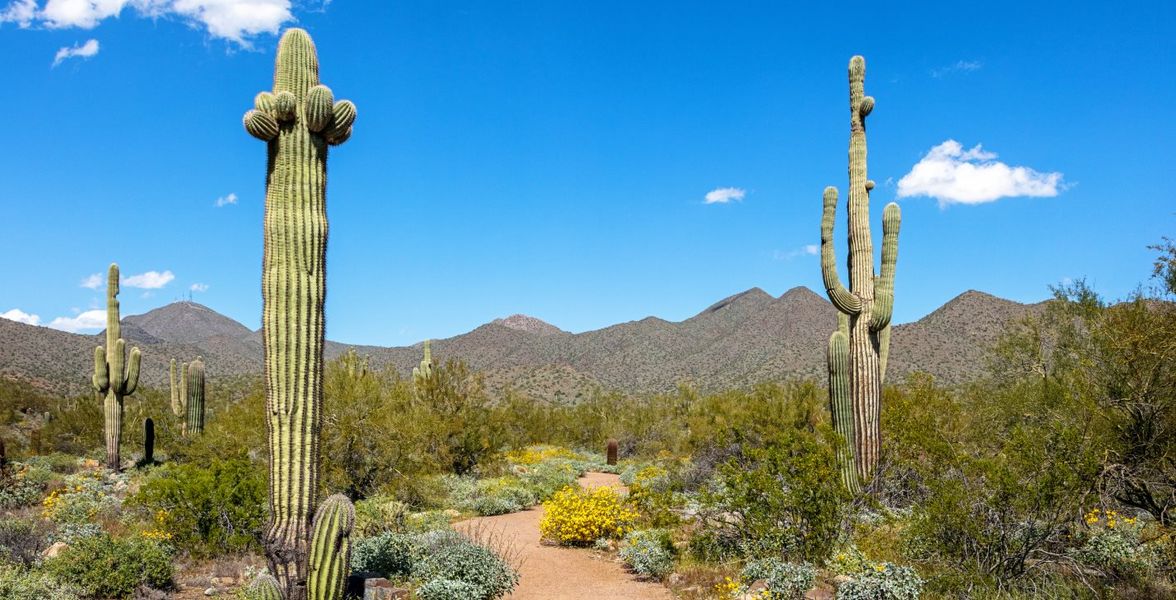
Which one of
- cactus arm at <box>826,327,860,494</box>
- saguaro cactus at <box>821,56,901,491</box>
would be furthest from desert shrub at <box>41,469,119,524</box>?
saguaro cactus at <box>821,56,901,491</box>

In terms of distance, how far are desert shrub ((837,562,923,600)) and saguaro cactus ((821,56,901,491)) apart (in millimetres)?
3777

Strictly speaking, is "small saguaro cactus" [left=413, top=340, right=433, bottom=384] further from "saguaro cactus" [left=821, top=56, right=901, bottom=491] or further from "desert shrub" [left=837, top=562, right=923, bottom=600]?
"desert shrub" [left=837, top=562, right=923, bottom=600]

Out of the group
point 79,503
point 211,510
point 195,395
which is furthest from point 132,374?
point 211,510

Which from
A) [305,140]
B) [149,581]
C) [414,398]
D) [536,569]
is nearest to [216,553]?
[149,581]

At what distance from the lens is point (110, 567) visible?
8320mm

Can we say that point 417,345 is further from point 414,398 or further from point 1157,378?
point 1157,378

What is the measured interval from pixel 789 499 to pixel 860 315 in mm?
4262

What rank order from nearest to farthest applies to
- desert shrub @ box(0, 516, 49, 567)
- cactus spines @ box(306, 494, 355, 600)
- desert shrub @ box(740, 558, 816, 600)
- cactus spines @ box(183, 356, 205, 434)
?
cactus spines @ box(306, 494, 355, 600), desert shrub @ box(740, 558, 816, 600), desert shrub @ box(0, 516, 49, 567), cactus spines @ box(183, 356, 205, 434)

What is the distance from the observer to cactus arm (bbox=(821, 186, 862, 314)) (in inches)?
464

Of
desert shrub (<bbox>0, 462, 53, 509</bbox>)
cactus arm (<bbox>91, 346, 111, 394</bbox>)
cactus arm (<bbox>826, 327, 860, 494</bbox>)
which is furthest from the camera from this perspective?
cactus arm (<bbox>91, 346, 111, 394</bbox>)

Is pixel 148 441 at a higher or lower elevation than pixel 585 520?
higher

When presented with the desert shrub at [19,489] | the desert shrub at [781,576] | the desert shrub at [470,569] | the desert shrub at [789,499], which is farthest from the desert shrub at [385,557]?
the desert shrub at [19,489]

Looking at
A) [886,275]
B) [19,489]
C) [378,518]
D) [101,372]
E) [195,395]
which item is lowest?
[378,518]

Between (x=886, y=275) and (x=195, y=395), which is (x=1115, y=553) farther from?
(x=195, y=395)
